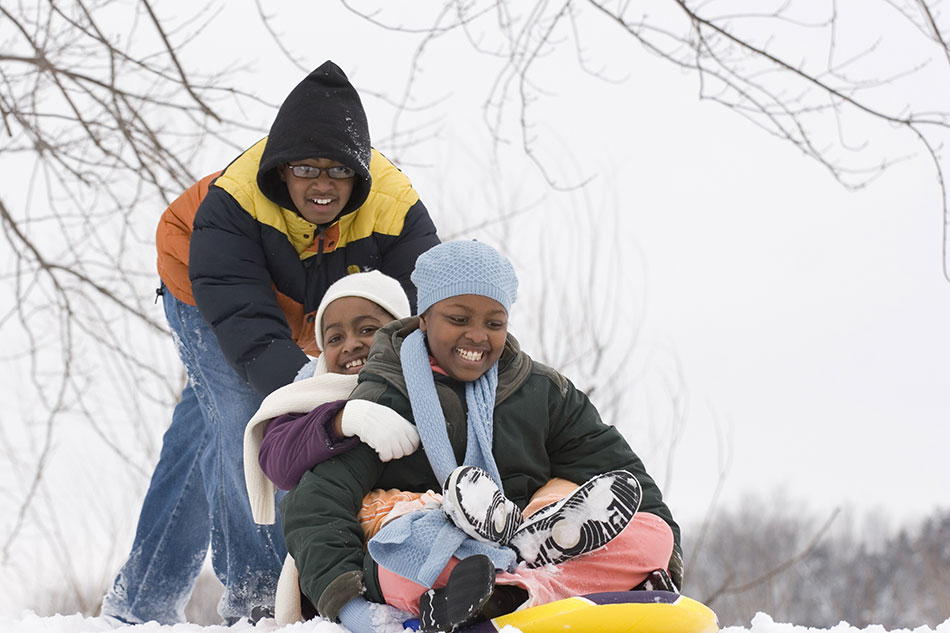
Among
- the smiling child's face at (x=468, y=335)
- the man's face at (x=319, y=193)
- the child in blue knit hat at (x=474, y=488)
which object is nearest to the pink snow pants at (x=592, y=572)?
the child in blue knit hat at (x=474, y=488)

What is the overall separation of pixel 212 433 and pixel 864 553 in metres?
26.1

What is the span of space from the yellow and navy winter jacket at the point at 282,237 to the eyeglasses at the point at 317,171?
5 centimetres

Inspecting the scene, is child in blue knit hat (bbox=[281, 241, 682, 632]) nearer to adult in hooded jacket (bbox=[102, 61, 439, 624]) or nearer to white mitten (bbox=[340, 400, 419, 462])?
white mitten (bbox=[340, 400, 419, 462])

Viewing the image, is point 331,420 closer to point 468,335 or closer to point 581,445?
point 468,335

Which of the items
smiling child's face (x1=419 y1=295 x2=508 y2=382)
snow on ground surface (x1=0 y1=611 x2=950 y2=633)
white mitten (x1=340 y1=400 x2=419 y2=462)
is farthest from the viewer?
smiling child's face (x1=419 y1=295 x2=508 y2=382)

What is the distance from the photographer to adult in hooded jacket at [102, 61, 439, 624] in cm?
308

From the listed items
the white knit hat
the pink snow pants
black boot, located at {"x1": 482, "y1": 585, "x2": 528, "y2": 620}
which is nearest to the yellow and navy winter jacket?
the white knit hat

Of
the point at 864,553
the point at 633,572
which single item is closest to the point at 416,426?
the point at 633,572

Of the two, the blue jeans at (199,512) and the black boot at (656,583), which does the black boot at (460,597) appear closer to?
the black boot at (656,583)

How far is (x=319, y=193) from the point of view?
3092 mm

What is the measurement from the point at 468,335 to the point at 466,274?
141 mm

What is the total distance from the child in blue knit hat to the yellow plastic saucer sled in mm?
87

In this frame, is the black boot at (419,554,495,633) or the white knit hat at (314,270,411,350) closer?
the black boot at (419,554,495,633)

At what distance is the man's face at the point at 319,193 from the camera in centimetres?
309
